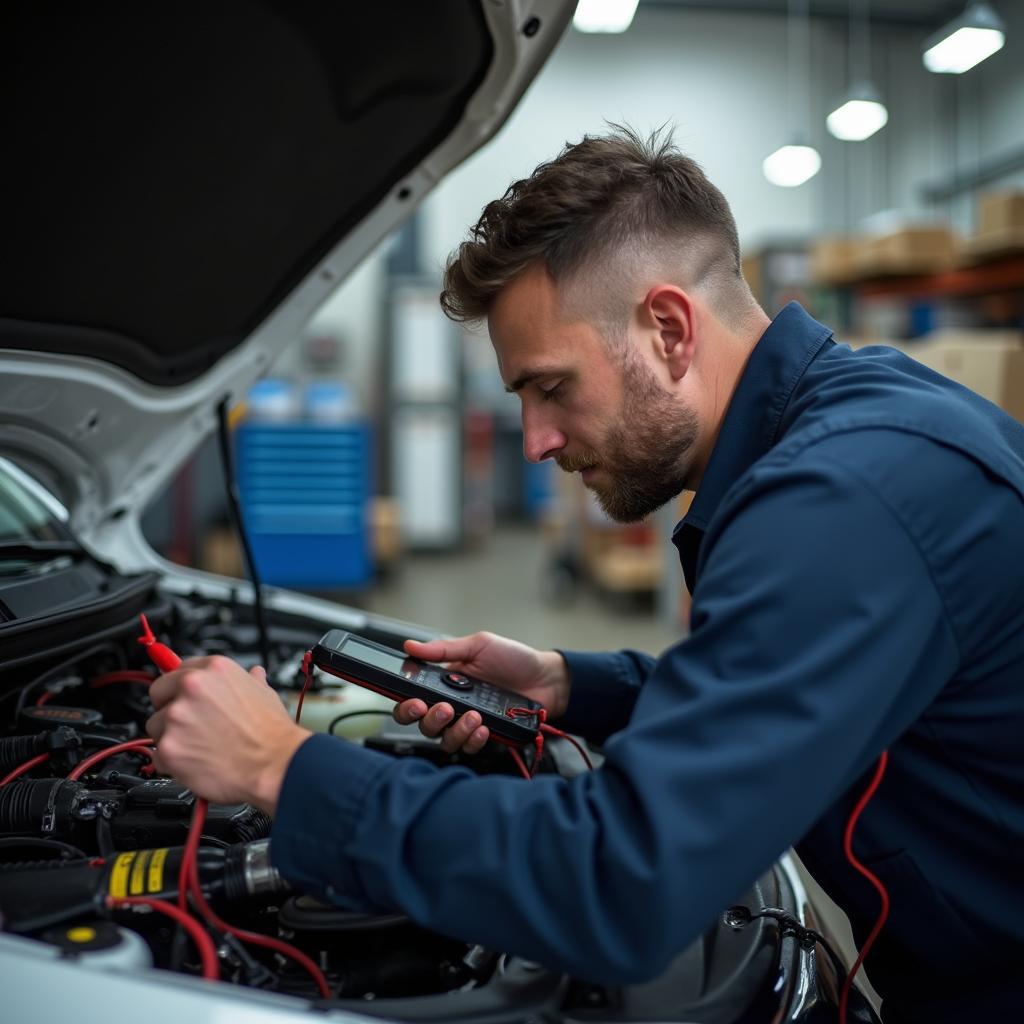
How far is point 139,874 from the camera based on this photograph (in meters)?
0.75

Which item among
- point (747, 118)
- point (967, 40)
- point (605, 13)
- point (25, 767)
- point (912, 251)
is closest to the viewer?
point (25, 767)

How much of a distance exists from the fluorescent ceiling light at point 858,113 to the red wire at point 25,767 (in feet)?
16.8

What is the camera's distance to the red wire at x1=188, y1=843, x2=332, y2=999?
2.38ft

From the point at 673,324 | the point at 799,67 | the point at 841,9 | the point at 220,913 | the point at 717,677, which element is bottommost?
the point at 220,913

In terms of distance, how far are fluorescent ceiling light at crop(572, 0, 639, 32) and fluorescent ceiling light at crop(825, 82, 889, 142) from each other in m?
2.07

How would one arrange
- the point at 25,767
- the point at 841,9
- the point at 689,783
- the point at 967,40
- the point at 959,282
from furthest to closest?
the point at 841,9 < the point at 959,282 < the point at 967,40 < the point at 25,767 < the point at 689,783

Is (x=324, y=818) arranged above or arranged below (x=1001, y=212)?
below

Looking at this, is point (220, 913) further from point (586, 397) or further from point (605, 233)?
point (605, 233)

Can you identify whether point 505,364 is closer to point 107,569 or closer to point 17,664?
point 17,664

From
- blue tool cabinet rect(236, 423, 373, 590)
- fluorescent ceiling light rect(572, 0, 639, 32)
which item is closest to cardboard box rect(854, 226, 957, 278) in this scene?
fluorescent ceiling light rect(572, 0, 639, 32)

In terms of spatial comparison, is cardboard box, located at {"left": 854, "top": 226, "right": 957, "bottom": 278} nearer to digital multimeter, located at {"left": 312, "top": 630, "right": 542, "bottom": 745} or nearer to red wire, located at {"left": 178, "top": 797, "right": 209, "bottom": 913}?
digital multimeter, located at {"left": 312, "top": 630, "right": 542, "bottom": 745}

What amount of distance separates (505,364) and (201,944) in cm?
58

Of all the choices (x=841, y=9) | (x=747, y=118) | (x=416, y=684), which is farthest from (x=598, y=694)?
(x=841, y=9)

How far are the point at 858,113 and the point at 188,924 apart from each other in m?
5.41
